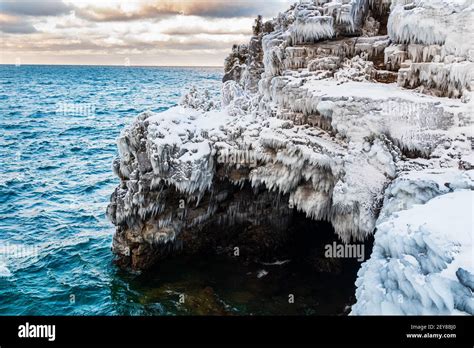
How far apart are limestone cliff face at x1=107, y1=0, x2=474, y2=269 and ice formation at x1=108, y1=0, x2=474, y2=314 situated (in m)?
0.05

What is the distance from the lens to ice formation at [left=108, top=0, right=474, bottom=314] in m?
10.4

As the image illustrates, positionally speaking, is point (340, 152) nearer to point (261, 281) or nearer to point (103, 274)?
point (261, 281)

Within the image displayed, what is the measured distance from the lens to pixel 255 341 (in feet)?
27.2

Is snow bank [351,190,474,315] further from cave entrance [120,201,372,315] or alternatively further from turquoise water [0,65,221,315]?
turquoise water [0,65,221,315]

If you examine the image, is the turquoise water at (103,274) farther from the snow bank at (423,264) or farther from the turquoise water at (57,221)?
the snow bank at (423,264)

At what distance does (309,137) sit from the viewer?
55.6 feet

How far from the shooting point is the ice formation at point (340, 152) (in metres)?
10.4

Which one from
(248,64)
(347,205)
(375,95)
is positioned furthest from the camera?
(248,64)

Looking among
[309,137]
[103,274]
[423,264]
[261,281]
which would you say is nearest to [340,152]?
[309,137]

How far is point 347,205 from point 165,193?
27.6 ft

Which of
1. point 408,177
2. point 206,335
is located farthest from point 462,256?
point 206,335

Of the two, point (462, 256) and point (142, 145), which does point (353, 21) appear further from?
point (462, 256)

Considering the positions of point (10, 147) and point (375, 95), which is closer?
point (375, 95)

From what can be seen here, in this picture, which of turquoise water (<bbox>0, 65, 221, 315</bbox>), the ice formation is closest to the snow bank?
the ice formation
